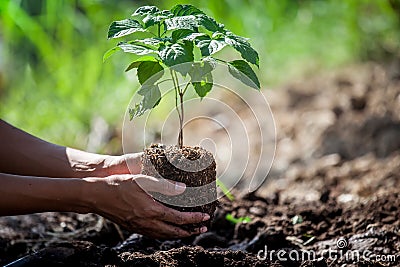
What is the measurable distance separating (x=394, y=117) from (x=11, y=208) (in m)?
Answer: 2.57

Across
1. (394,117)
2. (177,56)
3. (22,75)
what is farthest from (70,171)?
(22,75)

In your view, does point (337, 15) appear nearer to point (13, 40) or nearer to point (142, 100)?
point (13, 40)

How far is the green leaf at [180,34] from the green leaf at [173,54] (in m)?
0.03

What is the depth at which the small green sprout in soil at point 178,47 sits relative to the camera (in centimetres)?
174

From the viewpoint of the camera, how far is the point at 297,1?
4.94 m

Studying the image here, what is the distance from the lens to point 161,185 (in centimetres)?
177

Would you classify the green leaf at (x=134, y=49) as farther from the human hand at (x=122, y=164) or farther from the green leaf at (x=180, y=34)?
the human hand at (x=122, y=164)

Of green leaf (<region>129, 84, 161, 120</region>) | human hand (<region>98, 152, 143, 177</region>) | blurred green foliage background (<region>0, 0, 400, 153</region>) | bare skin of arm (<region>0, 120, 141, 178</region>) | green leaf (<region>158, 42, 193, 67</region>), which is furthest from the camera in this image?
blurred green foliage background (<region>0, 0, 400, 153</region>)

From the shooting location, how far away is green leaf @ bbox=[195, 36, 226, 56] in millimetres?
1718

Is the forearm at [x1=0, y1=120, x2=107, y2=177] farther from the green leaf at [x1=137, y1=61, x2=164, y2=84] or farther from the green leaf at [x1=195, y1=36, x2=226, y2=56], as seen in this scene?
the green leaf at [x1=195, y1=36, x2=226, y2=56]

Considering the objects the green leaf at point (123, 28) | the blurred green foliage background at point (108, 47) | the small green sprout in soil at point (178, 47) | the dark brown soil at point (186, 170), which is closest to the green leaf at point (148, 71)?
the small green sprout in soil at point (178, 47)

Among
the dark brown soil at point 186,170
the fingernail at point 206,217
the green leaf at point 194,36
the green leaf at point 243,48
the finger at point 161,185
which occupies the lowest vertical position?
the fingernail at point 206,217

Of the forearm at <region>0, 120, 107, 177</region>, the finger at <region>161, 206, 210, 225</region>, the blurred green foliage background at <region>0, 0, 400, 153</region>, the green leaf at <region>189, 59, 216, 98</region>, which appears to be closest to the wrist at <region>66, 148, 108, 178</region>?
the forearm at <region>0, 120, 107, 177</region>

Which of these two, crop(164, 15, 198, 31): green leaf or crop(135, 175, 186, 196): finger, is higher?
crop(164, 15, 198, 31): green leaf
